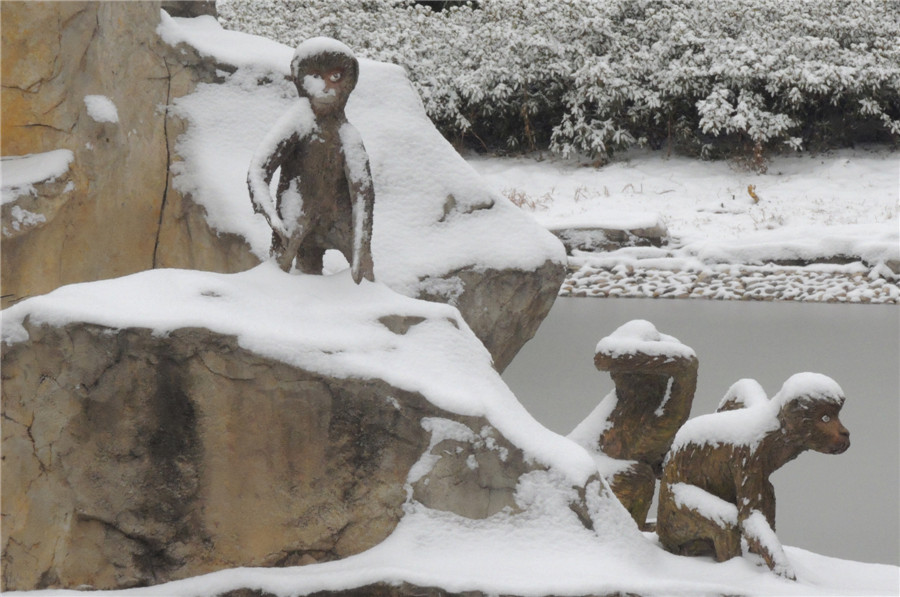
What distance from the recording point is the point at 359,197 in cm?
349

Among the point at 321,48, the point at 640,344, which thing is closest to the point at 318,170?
the point at 321,48

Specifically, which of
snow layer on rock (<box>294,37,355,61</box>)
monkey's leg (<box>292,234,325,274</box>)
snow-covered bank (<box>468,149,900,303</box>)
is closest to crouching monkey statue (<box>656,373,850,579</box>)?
monkey's leg (<box>292,234,325,274</box>)

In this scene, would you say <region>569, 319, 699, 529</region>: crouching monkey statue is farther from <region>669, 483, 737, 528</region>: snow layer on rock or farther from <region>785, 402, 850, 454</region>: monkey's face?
<region>785, 402, 850, 454</region>: monkey's face

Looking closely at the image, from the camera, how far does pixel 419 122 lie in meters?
5.43

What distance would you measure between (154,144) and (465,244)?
5.27 feet

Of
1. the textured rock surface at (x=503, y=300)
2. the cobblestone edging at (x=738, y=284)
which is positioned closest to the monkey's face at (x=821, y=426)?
the textured rock surface at (x=503, y=300)

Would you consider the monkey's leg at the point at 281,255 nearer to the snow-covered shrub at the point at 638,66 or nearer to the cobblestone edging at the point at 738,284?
the cobblestone edging at the point at 738,284

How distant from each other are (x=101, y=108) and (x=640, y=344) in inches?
118

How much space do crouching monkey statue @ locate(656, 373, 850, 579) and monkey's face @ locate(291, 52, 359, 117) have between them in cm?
155

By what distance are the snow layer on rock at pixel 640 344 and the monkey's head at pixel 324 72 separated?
1244mm

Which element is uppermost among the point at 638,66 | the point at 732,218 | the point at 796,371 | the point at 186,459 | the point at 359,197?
the point at 359,197

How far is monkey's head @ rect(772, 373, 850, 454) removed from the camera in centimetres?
307

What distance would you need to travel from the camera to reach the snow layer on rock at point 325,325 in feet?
9.67

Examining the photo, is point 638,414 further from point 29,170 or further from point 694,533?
point 29,170
